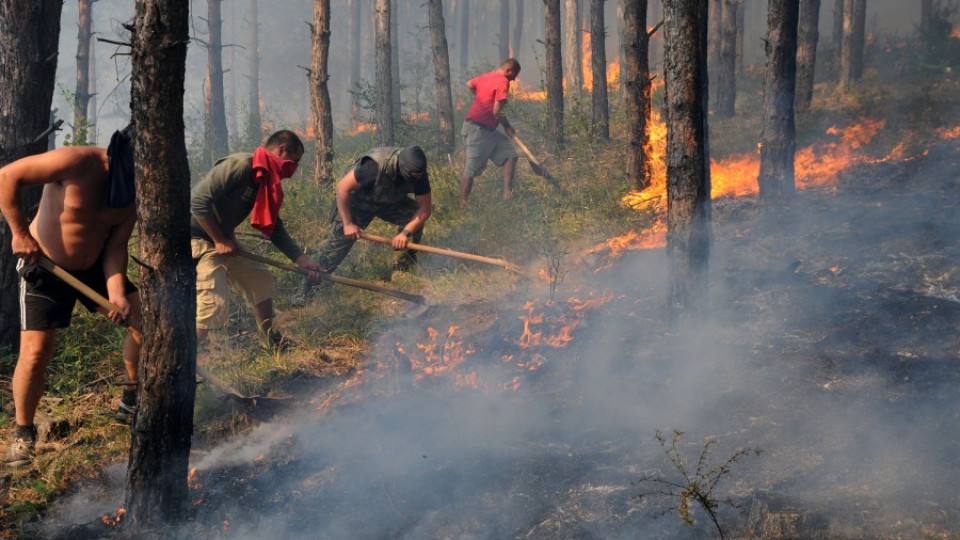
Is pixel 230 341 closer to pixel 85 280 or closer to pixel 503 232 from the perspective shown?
pixel 85 280

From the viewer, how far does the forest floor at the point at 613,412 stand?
4.18 meters

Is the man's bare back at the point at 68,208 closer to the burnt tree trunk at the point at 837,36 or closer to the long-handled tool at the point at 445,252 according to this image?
the long-handled tool at the point at 445,252

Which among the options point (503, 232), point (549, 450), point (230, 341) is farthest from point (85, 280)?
point (503, 232)

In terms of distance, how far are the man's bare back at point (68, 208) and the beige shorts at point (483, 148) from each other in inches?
241

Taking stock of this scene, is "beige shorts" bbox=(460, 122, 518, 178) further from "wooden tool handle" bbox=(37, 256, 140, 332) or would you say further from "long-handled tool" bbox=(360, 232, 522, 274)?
"wooden tool handle" bbox=(37, 256, 140, 332)

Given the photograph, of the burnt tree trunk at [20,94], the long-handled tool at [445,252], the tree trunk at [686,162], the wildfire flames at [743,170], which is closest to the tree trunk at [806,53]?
the wildfire flames at [743,170]

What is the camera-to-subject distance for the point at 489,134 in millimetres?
10570

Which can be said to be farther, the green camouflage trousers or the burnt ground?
the green camouflage trousers

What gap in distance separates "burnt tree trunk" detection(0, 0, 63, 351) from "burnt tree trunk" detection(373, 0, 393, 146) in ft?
25.2

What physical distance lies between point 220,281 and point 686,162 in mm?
3984

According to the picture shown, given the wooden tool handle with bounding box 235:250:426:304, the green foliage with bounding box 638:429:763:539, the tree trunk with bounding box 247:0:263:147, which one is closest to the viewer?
the green foliage with bounding box 638:429:763:539

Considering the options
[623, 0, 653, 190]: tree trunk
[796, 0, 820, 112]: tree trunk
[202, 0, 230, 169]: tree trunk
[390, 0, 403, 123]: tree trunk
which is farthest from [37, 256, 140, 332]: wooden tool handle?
[796, 0, 820, 112]: tree trunk

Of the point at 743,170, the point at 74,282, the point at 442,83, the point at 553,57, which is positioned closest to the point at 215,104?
the point at 442,83

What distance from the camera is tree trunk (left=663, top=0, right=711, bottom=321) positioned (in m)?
6.05
